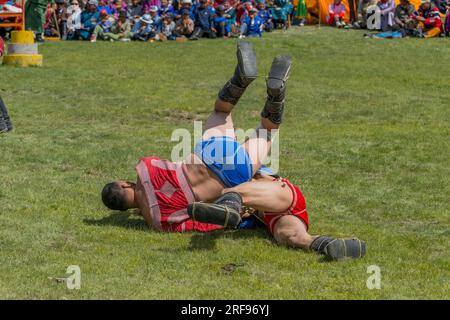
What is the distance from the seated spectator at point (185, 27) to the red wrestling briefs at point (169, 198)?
1709cm

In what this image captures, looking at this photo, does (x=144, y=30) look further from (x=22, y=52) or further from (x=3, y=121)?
(x=3, y=121)

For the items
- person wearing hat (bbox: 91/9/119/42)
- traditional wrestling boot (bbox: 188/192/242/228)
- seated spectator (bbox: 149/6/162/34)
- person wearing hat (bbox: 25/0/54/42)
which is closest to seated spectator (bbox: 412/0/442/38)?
seated spectator (bbox: 149/6/162/34)

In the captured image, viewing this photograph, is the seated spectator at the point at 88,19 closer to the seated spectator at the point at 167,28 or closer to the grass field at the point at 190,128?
the seated spectator at the point at 167,28

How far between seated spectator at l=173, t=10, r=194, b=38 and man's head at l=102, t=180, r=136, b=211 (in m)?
17.0

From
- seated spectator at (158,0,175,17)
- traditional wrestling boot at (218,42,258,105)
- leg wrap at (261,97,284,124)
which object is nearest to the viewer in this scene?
leg wrap at (261,97,284,124)

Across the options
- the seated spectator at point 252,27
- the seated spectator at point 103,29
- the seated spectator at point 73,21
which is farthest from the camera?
the seated spectator at point 73,21

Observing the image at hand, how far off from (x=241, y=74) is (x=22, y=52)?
11.5m

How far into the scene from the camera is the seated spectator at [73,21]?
971 inches

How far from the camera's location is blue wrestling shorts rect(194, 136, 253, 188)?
699 cm

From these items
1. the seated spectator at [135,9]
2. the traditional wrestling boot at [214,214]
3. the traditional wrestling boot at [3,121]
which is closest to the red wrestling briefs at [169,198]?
the traditional wrestling boot at [214,214]

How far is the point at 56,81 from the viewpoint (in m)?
16.3

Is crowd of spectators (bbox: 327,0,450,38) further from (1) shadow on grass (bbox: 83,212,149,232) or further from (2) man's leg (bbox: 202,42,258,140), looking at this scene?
(1) shadow on grass (bbox: 83,212,149,232)

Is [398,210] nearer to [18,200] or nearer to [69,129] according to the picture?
[18,200]

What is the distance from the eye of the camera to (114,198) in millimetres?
7434
